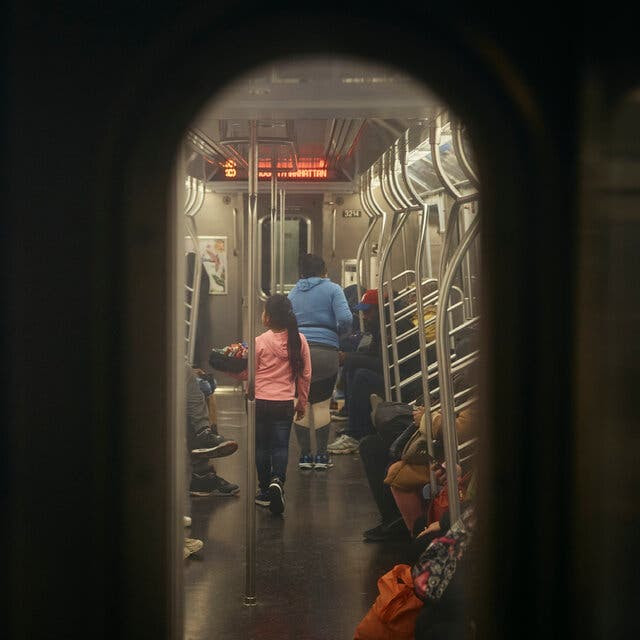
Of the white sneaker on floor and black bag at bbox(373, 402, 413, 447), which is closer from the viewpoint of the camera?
black bag at bbox(373, 402, 413, 447)

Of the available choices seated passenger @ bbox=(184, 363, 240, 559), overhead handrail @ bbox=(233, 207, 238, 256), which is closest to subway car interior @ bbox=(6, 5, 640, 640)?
seated passenger @ bbox=(184, 363, 240, 559)

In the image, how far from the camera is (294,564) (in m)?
4.58

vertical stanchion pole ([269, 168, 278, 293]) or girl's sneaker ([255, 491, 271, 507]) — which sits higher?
vertical stanchion pole ([269, 168, 278, 293])

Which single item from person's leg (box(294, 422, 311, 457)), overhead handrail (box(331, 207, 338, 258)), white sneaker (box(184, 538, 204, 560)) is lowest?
white sneaker (box(184, 538, 204, 560))

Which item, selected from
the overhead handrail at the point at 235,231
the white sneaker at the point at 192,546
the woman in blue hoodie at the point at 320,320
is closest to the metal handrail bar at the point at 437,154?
the white sneaker at the point at 192,546

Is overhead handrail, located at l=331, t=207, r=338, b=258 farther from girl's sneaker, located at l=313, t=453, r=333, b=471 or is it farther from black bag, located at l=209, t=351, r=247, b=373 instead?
black bag, located at l=209, t=351, r=247, b=373

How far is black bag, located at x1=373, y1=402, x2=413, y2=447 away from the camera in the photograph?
15.9 ft

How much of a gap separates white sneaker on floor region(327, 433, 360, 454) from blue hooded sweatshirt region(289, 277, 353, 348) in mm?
1552

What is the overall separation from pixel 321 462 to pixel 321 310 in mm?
1280

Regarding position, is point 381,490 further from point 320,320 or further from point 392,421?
point 320,320
